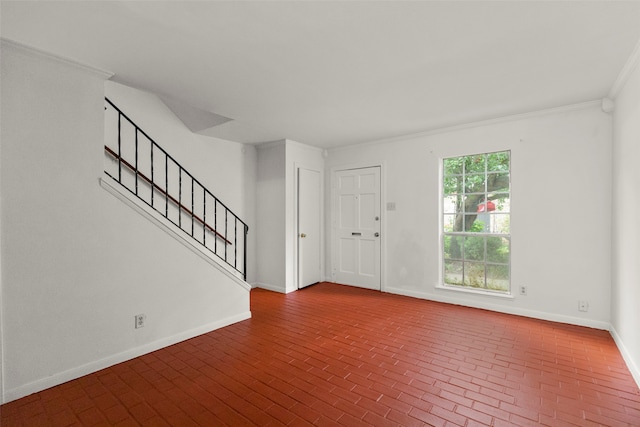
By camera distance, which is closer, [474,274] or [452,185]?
[474,274]

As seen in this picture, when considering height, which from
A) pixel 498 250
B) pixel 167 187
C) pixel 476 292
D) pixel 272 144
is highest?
pixel 272 144

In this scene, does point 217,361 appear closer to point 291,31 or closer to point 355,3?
point 291,31

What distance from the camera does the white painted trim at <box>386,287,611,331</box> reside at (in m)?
3.53

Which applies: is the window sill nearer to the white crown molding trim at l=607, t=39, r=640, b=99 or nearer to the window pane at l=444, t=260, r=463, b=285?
the window pane at l=444, t=260, r=463, b=285

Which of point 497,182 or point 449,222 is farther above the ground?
point 497,182

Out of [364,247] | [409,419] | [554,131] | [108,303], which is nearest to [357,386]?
[409,419]

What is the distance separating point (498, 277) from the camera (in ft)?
13.7

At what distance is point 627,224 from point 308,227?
4.04m

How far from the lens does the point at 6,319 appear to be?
7.12ft

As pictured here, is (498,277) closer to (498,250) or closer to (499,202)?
(498,250)

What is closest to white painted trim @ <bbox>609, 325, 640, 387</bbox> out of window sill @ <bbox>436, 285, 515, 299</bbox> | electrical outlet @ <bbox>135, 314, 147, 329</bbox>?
window sill @ <bbox>436, 285, 515, 299</bbox>

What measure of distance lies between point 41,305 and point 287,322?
231 cm

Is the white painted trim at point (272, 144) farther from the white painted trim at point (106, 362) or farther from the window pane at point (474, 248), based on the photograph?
the window pane at point (474, 248)

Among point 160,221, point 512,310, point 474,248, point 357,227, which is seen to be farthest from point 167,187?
point 512,310
